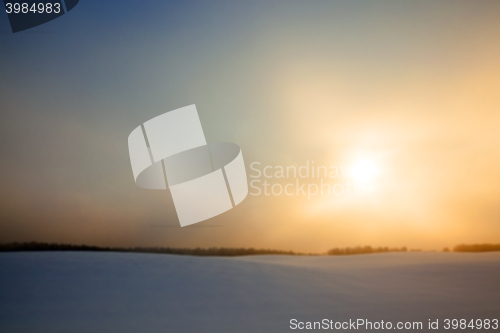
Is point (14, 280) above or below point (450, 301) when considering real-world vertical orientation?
above

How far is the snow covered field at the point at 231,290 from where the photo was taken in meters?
3.44

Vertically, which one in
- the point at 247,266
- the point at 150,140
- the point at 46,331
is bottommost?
the point at 46,331

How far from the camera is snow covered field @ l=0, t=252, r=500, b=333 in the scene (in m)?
3.44

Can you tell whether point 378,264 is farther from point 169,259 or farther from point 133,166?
point 133,166

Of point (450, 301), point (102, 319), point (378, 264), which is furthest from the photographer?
point (378, 264)

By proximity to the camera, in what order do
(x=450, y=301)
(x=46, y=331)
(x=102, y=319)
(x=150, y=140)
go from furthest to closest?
(x=150, y=140) < (x=450, y=301) < (x=102, y=319) < (x=46, y=331)

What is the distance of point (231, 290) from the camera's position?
13.7ft

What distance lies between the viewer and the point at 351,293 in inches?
164

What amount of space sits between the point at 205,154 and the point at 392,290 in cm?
294

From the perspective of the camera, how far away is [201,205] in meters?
4.82

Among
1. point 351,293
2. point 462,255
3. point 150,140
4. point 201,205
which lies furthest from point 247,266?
point 462,255

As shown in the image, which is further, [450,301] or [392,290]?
[392,290]

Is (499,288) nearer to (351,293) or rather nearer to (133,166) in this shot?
(351,293)

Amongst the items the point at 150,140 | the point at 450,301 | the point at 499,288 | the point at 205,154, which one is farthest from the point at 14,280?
the point at 499,288
